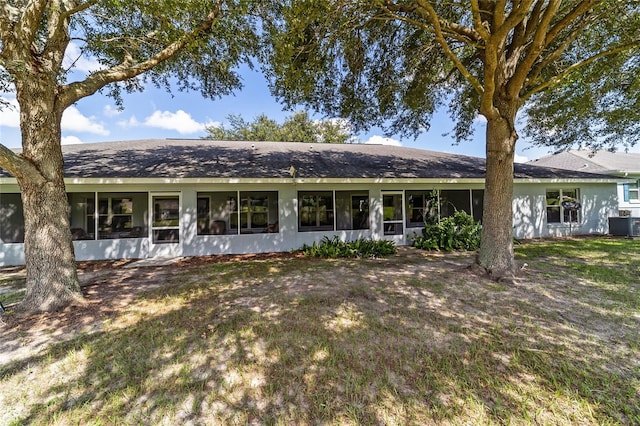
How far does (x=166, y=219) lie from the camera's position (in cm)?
940

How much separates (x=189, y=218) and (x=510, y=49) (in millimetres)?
9906

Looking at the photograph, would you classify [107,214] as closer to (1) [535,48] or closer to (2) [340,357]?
(2) [340,357]

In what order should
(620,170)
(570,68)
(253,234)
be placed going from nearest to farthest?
(570,68) < (253,234) < (620,170)

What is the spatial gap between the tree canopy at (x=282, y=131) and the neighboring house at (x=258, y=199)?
1942 cm

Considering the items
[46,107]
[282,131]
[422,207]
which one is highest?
[282,131]

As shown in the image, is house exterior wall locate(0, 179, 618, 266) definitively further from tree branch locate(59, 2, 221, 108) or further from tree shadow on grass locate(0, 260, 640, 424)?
tree shadow on grass locate(0, 260, 640, 424)

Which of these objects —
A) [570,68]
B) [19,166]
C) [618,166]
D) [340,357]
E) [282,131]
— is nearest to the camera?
[340,357]

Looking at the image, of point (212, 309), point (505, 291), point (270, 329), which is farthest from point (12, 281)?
point (505, 291)

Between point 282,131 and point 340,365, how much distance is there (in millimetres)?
31556

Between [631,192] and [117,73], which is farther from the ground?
[117,73]

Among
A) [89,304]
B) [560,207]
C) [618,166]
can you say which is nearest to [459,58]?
[560,207]

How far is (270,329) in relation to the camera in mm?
3814

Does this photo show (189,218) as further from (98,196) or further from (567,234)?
(567,234)

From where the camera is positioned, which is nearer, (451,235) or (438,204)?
(451,235)
